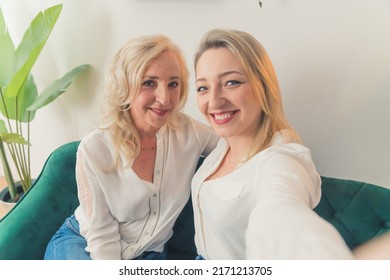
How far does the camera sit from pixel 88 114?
3.08ft

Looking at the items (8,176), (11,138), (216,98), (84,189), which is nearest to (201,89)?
(216,98)

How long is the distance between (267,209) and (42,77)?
2.75 feet

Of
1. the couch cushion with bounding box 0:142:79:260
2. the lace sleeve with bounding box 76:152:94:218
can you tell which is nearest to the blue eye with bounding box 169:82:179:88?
the lace sleeve with bounding box 76:152:94:218

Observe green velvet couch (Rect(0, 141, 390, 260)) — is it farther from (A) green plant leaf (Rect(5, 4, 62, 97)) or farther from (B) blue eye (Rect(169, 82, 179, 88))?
(B) blue eye (Rect(169, 82, 179, 88))

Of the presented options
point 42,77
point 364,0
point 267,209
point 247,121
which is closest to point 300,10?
point 364,0

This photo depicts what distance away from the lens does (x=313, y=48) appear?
73 centimetres

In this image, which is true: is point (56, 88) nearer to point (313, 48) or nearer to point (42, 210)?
point (42, 210)

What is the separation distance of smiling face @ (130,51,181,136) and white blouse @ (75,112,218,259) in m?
0.08

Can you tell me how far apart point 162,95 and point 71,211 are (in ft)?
1.70

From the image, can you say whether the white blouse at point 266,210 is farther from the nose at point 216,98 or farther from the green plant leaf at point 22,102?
the green plant leaf at point 22,102

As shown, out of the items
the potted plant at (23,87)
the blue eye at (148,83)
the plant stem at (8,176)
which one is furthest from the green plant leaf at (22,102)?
the blue eye at (148,83)

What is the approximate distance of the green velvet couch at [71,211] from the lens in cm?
82

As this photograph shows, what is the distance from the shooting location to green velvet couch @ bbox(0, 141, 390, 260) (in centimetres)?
82

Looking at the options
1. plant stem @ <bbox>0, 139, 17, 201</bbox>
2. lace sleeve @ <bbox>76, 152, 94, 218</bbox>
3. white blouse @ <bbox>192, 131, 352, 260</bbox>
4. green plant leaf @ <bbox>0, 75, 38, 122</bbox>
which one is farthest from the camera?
plant stem @ <bbox>0, 139, 17, 201</bbox>
